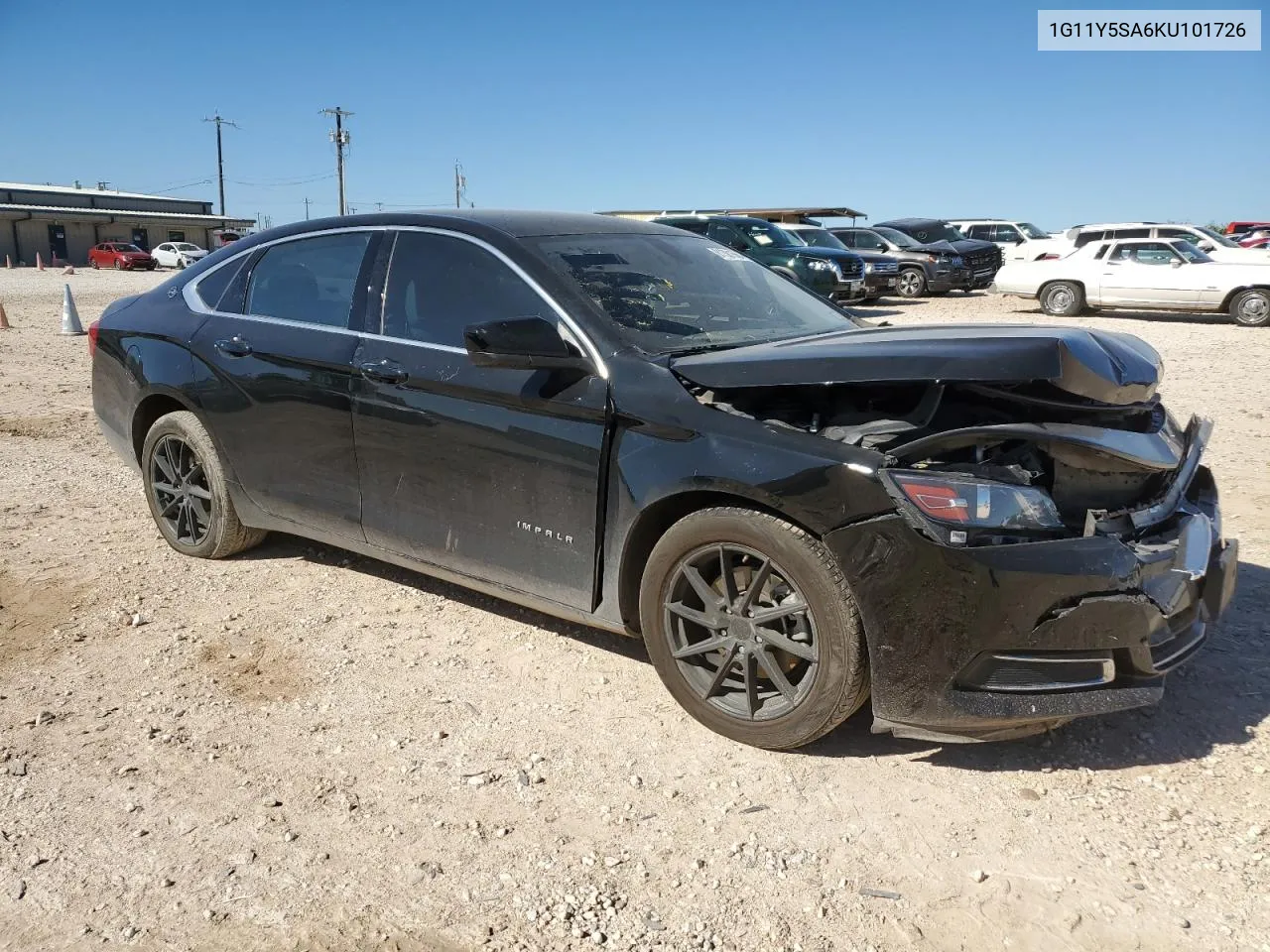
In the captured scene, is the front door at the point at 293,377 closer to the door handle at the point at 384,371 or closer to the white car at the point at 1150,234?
the door handle at the point at 384,371

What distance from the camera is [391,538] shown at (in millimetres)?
4098

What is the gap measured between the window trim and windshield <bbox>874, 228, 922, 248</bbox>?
1998cm

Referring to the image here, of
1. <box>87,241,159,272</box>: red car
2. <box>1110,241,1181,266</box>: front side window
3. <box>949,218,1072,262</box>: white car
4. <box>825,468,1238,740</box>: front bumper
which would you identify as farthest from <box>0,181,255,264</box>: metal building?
<box>825,468,1238,740</box>: front bumper

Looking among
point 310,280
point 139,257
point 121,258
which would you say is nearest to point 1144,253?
point 310,280

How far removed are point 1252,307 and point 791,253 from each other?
7591 millimetres

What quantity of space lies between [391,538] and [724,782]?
1.76 metres

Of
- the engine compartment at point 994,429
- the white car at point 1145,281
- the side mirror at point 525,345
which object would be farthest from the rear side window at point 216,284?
the white car at point 1145,281

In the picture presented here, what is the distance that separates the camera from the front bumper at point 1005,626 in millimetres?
2756

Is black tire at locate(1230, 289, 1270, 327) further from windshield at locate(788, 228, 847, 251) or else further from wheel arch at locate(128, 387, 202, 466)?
wheel arch at locate(128, 387, 202, 466)

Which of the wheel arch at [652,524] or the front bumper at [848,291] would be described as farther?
the front bumper at [848,291]

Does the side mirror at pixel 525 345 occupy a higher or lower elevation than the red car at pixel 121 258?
lower

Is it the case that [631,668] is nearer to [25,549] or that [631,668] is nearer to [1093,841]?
[1093,841]

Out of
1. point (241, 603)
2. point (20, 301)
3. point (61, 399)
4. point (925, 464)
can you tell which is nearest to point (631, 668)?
point (925, 464)

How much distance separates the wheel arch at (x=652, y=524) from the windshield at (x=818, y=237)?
1798 centimetres
